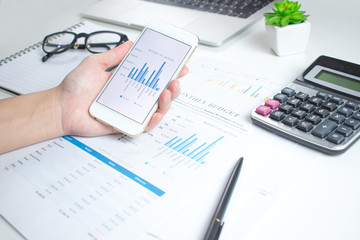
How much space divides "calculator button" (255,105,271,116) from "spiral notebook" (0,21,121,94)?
0.36 metres

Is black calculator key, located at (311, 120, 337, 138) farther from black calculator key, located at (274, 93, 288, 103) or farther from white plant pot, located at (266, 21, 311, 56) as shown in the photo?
white plant pot, located at (266, 21, 311, 56)

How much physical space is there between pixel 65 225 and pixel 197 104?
0.89 feet

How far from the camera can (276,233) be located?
1.28 feet

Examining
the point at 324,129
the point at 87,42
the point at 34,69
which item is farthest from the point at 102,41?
the point at 324,129

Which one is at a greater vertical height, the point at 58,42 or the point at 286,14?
the point at 286,14

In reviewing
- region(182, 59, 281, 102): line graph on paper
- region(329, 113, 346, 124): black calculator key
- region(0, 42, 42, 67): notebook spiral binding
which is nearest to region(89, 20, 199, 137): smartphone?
region(182, 59, 281, 102): line graph on paper

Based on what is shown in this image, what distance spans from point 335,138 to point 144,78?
0.27 meters

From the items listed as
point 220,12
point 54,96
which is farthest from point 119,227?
point 220,12

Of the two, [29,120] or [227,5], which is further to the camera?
[227,5]

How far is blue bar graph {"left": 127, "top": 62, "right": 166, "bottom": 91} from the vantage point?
0.54 m

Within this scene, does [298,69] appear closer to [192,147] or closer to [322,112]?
[322,112]

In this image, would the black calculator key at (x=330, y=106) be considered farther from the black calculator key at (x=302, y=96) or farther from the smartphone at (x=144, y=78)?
the smartphone at (x=144, y=78)

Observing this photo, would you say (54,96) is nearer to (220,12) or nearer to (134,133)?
(134,133)

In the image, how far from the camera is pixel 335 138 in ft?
1.53
